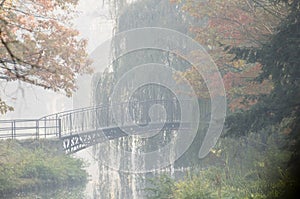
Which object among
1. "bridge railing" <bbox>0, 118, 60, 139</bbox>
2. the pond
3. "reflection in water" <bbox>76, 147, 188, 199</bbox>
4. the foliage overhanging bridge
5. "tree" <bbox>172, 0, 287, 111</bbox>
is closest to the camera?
"tree" <bbox>172, 0, 287, 111</bbox>

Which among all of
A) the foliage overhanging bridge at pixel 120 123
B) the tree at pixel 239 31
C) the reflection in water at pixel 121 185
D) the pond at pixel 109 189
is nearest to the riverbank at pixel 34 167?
the pond at pixel 109 189

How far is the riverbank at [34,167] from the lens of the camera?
1845 cm

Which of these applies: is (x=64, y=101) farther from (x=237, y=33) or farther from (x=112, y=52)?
(x=237, y=33)

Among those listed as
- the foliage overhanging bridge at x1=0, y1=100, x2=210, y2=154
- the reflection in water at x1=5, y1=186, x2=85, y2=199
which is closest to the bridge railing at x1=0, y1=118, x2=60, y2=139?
the foliage overhanging bridge at x1=0, y1=100, x2=210, y2=154

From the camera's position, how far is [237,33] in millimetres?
14945

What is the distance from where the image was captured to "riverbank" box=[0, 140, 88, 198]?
60.5 ft

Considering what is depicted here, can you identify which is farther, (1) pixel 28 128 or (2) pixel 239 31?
(1) pixel 28 128

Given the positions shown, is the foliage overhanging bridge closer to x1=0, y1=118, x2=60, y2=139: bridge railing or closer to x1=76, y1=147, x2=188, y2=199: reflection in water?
x1=0, y1=118, x2=60, y2=139: bridge railing

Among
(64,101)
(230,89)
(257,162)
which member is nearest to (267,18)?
(230,89)

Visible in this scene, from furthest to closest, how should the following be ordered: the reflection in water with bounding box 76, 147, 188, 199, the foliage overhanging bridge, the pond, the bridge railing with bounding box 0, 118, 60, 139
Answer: the foliage overhanging bridge
the bridge railing with bounding box 0, 118, 60, 139
the reflection in water with bounding box 76, 147, 188, 199
the pond

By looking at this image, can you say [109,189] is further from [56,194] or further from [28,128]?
[28,128]

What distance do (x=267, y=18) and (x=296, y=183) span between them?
244 inches

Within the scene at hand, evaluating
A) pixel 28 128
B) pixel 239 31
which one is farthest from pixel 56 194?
pixel 239 31

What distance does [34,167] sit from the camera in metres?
20.2
